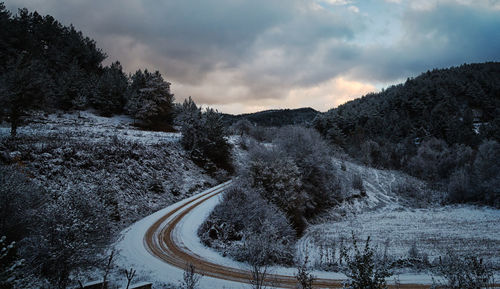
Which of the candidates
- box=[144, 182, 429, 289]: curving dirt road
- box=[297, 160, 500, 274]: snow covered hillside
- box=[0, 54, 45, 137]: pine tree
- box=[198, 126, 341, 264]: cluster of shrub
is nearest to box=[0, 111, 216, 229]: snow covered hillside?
box=[0, 54, 45, 137]: pine tree

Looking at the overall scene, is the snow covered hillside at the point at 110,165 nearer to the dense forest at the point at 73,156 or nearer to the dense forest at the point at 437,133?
the dense forest at the point at 73,156

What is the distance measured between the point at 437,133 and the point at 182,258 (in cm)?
8800

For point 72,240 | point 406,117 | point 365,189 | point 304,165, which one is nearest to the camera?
point 72,240

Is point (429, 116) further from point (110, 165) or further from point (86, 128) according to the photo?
point (86, 128)

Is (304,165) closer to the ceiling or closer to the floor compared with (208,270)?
closer to the ceiling

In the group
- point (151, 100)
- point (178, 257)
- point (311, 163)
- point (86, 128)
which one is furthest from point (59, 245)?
point (151, 100)

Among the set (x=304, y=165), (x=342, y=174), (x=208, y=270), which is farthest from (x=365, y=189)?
(x=208, y=270)

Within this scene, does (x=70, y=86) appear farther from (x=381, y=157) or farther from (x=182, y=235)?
(x=381, y=157)

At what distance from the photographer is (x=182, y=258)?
1554 cm

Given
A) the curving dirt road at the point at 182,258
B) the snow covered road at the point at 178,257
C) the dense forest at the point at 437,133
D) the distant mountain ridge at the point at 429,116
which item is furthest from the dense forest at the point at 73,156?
the distant mountain ridge at the point at 429,116

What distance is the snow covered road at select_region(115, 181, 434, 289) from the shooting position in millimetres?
12778

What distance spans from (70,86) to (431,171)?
7988cm

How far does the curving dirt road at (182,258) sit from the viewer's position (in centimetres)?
1257

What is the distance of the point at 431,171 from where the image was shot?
189 ft
